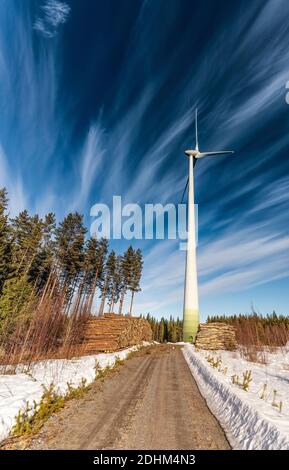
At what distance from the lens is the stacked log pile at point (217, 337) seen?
25728 mm

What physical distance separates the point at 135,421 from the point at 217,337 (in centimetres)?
2208

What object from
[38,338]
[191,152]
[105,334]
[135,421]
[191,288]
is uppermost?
[191,152]

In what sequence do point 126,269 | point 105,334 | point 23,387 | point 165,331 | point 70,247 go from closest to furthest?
point 23,387 < point 105,334 < point 70,247 < point 126,269 < point 165,331

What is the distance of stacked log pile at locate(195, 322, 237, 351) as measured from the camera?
2573cm

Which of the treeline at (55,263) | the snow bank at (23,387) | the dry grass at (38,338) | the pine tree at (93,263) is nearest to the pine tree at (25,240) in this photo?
the treeline at (55,263)

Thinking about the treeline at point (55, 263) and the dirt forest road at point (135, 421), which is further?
the treeline at point (55, 263)

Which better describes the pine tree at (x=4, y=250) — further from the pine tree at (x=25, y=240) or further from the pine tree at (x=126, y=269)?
the pine tree at (x=126, y=269)

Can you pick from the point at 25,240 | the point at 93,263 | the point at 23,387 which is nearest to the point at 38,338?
the point at 23,387

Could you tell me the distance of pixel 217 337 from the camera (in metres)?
26.0

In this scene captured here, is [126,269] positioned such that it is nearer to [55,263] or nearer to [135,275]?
[135,275]

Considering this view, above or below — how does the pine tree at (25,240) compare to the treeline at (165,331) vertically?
above

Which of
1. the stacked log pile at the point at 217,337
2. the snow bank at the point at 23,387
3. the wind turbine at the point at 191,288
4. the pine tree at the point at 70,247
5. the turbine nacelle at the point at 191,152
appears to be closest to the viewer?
the snow bank at the point at 23,387

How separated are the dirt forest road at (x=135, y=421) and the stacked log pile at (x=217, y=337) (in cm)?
1705
